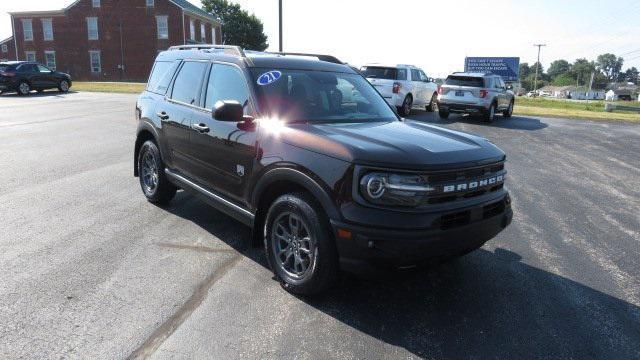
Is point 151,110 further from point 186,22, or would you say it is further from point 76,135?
point 186,22

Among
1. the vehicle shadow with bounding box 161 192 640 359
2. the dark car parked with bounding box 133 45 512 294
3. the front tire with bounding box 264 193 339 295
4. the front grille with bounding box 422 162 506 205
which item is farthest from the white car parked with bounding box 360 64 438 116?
the front tire with bounding box 264 193 339 295

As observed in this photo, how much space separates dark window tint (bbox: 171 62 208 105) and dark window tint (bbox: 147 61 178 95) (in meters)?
0.28

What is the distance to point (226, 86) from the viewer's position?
4.70m

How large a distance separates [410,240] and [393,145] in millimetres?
732

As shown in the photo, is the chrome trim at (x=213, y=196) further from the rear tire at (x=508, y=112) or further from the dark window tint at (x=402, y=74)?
the rear tire at (x=508, y=112)

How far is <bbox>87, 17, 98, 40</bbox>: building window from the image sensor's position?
50031 millimetres

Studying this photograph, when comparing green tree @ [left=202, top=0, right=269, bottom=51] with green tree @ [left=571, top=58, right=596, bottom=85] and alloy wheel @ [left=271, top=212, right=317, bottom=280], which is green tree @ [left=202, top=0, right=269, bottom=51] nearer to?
alloy wheel @ [left=271, top=212, right=317, bottom=280]

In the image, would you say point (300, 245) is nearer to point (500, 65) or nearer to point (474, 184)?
point (474, 184)

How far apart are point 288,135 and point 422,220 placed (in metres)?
1.29

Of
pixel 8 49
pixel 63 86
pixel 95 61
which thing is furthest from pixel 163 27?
pixel 63 86

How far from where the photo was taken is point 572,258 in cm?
482

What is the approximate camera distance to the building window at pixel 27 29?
51844 millimetres

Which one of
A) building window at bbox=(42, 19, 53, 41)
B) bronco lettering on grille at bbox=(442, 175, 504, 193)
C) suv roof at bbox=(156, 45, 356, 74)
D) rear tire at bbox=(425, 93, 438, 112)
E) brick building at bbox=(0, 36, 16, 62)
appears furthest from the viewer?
brick building at bbox=(0, 36, 16, 62)

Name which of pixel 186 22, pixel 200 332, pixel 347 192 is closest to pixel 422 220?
pixel 347 192
